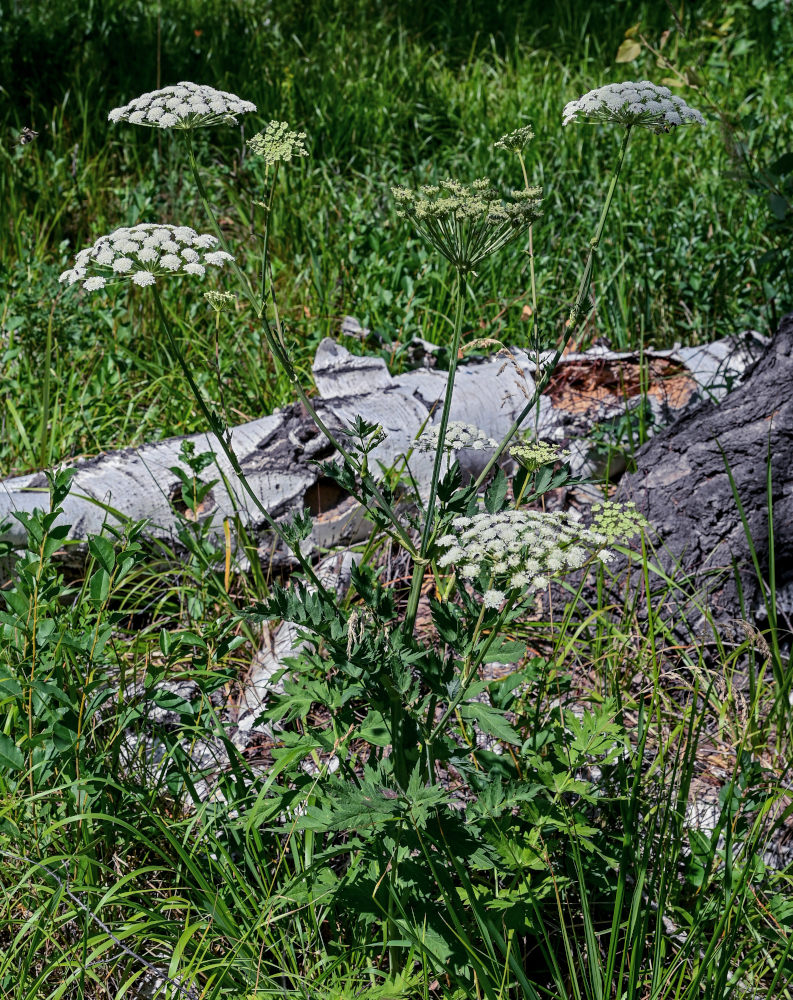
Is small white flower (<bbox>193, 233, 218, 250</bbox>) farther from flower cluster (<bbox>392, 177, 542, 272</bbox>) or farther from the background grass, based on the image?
the background grass

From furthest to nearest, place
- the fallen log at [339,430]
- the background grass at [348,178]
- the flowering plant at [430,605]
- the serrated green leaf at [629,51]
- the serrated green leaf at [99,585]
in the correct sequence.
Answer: the serrated green leaf at [629,51]
the background grass at [348,178]
the fallen log at [339,430]
the serrated green leaf at [99,585]
the flowering plant at [430,605]

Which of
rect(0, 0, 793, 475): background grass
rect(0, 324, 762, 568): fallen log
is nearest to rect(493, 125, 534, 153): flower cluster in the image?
rect(0, 324, 762, 568): fallen log

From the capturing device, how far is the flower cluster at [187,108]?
5.39 ft

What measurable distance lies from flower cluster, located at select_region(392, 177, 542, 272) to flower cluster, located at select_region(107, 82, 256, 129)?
40 centimetres

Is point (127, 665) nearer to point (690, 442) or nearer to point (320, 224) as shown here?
point (690, 442)

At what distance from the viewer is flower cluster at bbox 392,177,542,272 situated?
1486mm

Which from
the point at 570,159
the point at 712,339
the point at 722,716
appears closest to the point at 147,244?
the point at 722,716

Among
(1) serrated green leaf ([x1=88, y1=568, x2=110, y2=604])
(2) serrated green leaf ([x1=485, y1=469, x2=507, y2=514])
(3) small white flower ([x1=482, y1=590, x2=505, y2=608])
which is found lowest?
(1) serrated green leaf ([x1=88, y1=568, x2=110, y2=604])

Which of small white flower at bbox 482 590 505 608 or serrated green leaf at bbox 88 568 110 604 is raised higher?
small white flower at bbox 482 590 505 608

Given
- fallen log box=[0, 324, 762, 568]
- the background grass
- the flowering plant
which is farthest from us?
the background grass

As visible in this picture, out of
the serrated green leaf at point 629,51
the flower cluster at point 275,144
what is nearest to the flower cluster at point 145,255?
the flower cluster at point 275,144

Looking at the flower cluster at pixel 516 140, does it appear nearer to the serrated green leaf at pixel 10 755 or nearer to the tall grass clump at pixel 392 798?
the tall grass clump at pixel 392 798

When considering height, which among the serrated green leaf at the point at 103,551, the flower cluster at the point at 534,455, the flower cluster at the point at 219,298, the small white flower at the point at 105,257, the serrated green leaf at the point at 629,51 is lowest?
the serrated green leaf at the point at 103,551

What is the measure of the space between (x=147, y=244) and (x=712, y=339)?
2975 millimetres
